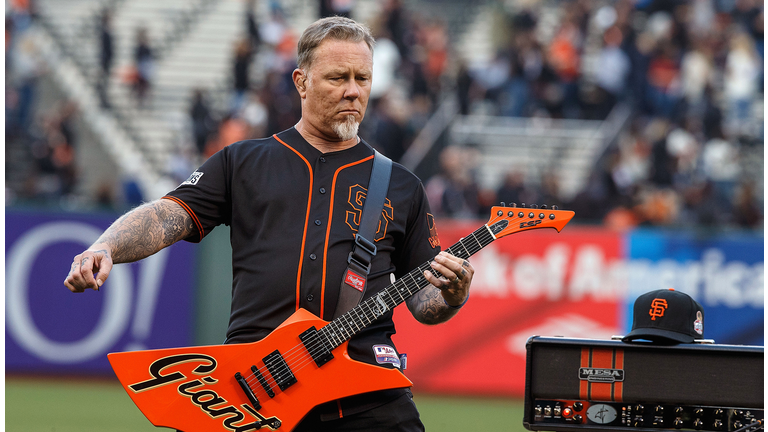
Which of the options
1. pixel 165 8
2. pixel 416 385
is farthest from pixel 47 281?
pixel 165 8

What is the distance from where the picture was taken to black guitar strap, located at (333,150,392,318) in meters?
3.60

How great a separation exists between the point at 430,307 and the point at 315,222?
1.88ft

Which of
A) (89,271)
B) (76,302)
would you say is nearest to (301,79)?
(89,271)

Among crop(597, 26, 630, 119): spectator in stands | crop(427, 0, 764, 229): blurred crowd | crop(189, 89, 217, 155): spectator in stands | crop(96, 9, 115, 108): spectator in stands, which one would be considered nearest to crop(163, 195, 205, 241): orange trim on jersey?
crop(427, 0, 764, 229): blurred crowd

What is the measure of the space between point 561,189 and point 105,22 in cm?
832

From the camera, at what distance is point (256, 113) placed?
1464 centimetres

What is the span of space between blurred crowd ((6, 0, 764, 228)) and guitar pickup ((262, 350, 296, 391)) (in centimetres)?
903

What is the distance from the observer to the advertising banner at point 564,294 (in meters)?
9.95

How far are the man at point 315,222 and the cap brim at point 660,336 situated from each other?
27.4 inches

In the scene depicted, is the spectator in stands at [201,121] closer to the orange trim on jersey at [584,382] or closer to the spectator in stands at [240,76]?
the spectator in stands at [240,76]

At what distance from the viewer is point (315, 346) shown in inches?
140

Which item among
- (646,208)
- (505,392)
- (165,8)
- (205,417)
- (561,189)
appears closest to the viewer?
(205,417)

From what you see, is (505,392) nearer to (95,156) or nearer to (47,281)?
(47,281)

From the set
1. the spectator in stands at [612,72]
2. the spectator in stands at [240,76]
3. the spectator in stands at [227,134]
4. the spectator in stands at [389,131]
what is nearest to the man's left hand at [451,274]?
the spectator in stands at [389,131]
